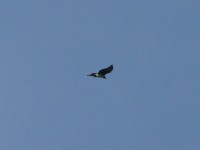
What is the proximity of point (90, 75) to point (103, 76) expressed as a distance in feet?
6.47

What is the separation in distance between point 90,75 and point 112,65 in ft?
11.5

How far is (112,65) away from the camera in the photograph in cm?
4141

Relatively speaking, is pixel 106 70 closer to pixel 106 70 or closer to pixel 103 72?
pixel 106 70

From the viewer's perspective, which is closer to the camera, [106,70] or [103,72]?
[106,70]

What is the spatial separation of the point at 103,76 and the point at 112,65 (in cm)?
218

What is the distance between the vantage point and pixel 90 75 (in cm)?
4162

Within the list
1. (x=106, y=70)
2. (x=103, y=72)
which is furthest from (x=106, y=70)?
(x=103, y=72)

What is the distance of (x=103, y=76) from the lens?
42125mm

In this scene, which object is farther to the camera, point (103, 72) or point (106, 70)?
point (103, 72)
